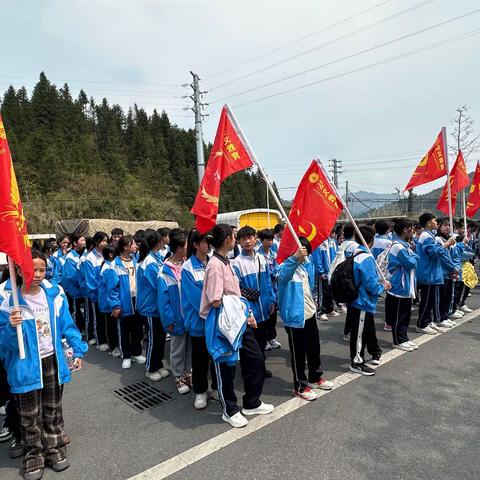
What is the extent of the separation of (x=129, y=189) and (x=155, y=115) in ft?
75.6

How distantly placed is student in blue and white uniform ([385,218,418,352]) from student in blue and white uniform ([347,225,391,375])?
0.96 m

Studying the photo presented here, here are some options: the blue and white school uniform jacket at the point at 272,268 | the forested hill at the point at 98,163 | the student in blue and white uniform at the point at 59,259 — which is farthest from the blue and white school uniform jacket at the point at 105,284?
the forested hill at the point at 98,163

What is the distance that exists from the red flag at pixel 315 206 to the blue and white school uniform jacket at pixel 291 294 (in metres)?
0.44

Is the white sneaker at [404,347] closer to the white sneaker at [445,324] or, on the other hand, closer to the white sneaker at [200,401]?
the white sneaker at [445,324]

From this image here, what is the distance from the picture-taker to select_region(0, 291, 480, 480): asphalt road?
2.79 metres

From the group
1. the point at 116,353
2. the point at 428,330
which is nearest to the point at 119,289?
the point at 116,353

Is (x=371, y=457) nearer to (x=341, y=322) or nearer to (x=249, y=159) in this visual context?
(x=249, y=159)

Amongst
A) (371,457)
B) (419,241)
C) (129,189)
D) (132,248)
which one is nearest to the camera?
(371,457)

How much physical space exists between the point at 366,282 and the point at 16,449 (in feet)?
12.9

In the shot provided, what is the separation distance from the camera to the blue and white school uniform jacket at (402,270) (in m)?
5.34

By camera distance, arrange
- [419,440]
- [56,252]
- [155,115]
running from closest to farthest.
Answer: [419,440] → [56,252] → [155,115]

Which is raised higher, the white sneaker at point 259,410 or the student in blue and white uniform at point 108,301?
the student in blue and white uniform at point 108,301

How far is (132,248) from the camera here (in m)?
5.70

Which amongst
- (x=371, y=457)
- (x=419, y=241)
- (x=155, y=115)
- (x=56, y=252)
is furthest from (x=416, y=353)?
(x=155, y=115)
